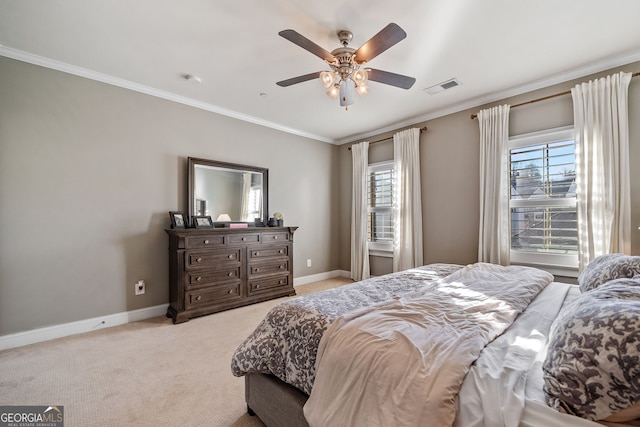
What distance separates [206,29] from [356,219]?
361 centimetres

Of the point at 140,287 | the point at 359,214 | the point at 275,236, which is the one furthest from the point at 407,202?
the point at 140,287

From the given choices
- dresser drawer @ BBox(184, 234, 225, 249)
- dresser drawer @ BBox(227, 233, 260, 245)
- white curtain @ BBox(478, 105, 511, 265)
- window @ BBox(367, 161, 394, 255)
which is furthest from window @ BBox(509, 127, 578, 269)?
dresser drawer @ BBox(184, 234, 225, 249)

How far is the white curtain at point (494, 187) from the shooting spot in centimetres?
335

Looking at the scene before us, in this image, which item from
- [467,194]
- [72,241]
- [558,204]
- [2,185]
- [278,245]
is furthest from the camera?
[278,245]

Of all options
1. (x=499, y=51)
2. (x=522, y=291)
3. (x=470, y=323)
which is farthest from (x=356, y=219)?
(x=470, y=323)

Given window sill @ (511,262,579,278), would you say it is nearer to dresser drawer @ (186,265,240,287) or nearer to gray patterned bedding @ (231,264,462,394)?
gray patterned bedding @ (231,264,462,394)

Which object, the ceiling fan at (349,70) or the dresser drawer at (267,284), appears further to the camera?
the dresser drawer at (267,284)

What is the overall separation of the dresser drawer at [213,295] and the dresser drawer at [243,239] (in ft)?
1.78

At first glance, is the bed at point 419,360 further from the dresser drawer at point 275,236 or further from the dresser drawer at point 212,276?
the dresser drawer at point 275,236

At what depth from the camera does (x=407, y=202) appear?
169 inches

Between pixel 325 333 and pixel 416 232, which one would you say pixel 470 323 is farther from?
pixel 416 232

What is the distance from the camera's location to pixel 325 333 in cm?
125

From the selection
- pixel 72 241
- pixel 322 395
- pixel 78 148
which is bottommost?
pixel 322 395

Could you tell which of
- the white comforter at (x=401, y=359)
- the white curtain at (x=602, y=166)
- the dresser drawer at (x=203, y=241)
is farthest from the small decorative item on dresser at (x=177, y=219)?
the white curtain at (x=602, y=166)
